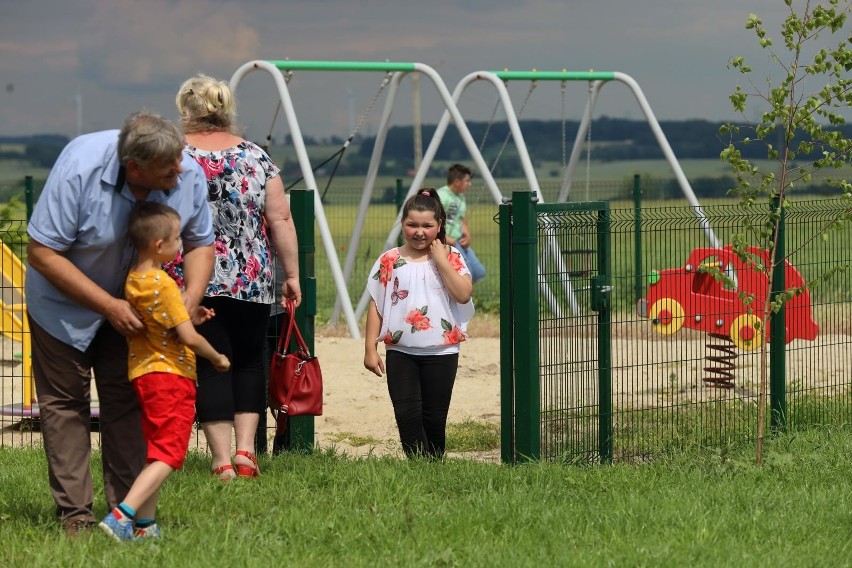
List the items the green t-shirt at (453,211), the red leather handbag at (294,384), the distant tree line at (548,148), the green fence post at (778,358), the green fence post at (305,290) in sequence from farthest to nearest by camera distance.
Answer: the distant tree line at (548,148), the green t-shirt at (453,211), the green fence post at (778,358), the green fence post at (305,290), the red leather handbag at (294,384)

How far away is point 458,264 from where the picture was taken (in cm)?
632

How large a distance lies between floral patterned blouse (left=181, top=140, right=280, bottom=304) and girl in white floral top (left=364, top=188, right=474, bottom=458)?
720 millimetres

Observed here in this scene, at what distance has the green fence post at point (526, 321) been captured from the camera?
20.4ft

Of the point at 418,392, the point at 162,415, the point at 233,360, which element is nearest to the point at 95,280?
the point at 162,415

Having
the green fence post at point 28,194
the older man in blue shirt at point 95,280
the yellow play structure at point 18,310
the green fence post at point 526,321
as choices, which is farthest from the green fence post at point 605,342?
the green fence post at point 28,194

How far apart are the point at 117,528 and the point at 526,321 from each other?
2.39 metres

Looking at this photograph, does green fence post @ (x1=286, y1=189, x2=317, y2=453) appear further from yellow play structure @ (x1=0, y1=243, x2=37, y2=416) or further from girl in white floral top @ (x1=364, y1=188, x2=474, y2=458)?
yellow play structure @ (x1=0, y1=243, x2=37, y2=416)

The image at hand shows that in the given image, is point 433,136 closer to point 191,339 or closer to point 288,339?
point 288,339

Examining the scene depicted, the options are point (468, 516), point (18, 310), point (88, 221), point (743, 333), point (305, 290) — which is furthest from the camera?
point (18, 310)

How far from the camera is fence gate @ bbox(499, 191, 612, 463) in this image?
20.5 ft

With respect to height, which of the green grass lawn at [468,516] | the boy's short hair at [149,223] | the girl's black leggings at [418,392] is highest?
the boy's short hair at [149,223]

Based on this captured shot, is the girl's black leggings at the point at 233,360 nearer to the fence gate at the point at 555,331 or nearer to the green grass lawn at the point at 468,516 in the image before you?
the green grass lawn at the point at 468,516

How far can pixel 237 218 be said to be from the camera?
228 inches

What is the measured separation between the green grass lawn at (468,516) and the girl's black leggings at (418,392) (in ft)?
0.74
